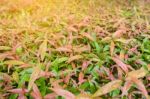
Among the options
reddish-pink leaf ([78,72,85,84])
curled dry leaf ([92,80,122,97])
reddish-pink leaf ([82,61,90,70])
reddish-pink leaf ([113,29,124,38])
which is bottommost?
reddish-pink leaf ([78,72,85,84])

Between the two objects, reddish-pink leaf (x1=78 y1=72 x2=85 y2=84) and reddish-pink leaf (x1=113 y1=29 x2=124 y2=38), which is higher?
reddish-pink leaf (x1=113 y1=29 x2=124 y2=38)

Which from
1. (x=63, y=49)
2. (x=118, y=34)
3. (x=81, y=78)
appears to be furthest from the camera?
(x=118, y=34)

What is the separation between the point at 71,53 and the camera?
4.85 feet

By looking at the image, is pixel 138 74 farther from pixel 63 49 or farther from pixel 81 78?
pixel 63 49

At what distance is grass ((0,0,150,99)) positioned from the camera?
117cm

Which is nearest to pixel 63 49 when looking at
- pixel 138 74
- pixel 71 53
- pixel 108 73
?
pixel 71 53

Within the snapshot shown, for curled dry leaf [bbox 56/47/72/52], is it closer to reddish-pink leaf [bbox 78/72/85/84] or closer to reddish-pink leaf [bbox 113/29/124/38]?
reddish-pink leaf [bbox 78/72/85/84]

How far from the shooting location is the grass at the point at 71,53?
117cm

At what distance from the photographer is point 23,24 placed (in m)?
1.95

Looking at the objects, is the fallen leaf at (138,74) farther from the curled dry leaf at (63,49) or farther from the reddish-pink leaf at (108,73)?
the curled dry leaf at (63,49)

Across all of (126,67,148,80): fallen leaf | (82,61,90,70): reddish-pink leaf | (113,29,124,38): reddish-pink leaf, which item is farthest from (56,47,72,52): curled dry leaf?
(126,67,148,80): fallen leaf

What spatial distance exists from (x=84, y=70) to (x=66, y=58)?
0.43 feet

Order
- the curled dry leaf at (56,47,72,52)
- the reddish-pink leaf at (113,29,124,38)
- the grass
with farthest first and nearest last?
the reddish-pink leaf at (113,29,124,38) → the curled dry leaf at (56,47,72,52) → the grass

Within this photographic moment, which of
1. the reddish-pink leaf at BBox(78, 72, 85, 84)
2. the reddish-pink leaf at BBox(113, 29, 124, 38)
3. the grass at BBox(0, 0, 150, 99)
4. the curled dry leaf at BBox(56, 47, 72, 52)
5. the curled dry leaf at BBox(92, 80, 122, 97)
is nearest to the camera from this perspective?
the curled dry leaf at BBox(92, 80, 122, 97)
